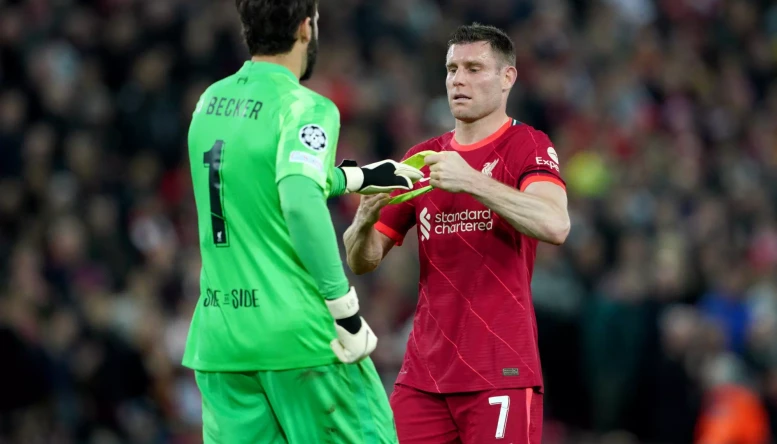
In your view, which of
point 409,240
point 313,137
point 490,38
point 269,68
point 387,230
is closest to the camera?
point 313,137

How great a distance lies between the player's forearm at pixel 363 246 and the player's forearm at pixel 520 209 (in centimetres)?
77

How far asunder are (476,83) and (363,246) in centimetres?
101

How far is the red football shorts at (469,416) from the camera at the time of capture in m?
6.00

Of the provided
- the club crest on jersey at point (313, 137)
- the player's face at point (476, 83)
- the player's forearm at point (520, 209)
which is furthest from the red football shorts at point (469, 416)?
the club crest on jersey at point (313, 137)

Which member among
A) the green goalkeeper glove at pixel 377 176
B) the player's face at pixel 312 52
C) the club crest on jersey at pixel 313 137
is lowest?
the green goalkeeper glove at pixel 377 176

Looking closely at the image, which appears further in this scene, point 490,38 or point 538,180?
point 490,38

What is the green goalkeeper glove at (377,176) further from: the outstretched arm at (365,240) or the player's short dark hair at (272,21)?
the player's short dark hair at (272,21)

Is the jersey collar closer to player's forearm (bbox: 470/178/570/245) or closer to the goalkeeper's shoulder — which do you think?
the goalkeeper's shoulder

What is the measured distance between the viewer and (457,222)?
6273 mm

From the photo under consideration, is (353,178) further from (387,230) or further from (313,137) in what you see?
(387,230)

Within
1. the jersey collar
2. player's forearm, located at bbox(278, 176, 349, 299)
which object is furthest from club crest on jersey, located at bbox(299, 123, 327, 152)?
the jersey collar

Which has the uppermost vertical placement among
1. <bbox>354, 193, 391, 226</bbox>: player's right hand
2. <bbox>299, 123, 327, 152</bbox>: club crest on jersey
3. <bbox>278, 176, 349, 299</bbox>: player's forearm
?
<bbox>299, 123, 327, 152</bbox>: club crest on jersey

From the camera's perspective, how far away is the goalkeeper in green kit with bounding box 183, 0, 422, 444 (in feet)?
16.5

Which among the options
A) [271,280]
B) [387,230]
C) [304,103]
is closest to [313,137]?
[304,103]
